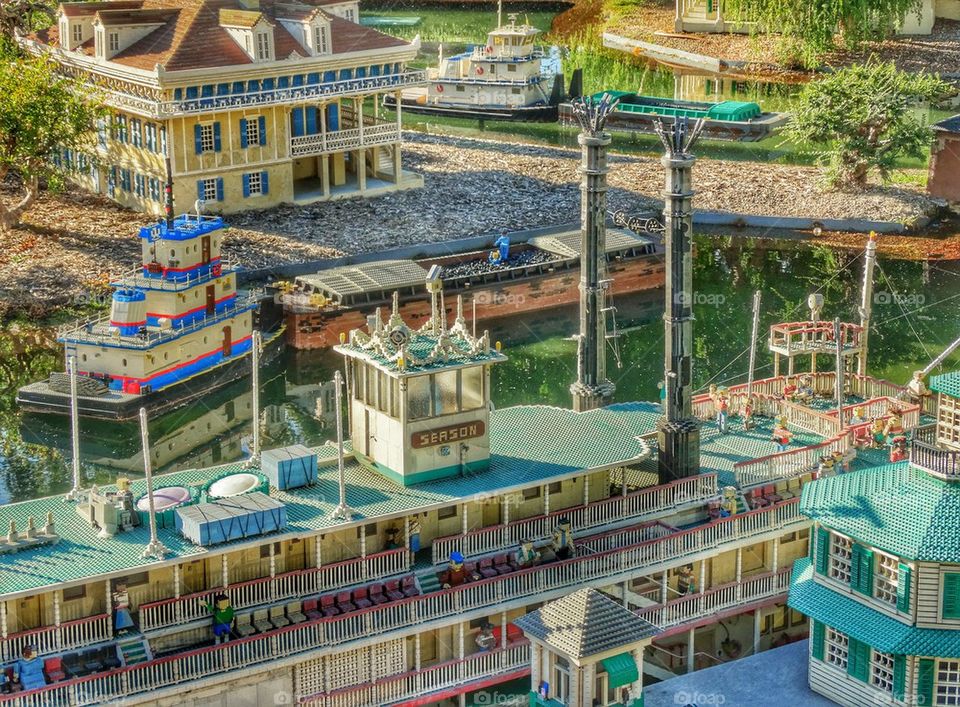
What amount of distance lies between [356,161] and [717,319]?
23.6 metres

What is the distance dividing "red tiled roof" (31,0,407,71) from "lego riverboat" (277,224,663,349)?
1350 cm

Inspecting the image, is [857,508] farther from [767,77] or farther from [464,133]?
[767,77]

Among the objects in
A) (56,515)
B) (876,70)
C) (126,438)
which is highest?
(876,70)

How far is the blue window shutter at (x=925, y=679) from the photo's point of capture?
122 feet

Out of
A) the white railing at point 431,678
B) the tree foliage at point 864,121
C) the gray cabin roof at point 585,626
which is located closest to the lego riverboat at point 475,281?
the tree foliage at point 864,121

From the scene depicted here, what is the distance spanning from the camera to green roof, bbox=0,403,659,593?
122 feet

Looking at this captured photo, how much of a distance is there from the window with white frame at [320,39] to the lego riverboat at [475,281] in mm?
12859

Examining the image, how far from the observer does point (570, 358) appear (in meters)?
68.5

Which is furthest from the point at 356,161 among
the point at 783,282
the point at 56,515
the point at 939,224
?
the point at 56,515

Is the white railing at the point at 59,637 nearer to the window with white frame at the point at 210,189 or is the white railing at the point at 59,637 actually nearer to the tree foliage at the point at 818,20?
the window with white frame at the point at 210,189

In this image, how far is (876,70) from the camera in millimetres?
90312

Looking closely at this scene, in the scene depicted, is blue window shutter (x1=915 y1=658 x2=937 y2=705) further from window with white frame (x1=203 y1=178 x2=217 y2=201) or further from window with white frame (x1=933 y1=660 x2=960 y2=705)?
window with white frame (x1=203 y1=178 x2=217 y2=201)

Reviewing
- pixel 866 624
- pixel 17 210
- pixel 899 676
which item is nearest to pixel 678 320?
pixel 866 624

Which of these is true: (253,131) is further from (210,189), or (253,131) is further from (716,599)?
(716,599)
